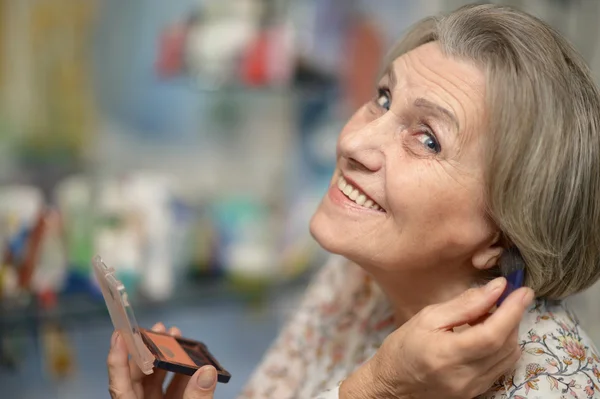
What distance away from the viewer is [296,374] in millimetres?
1552

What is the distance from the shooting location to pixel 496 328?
0.96m

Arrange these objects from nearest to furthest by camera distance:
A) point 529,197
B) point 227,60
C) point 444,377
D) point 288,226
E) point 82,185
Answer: point 444,377 < point 529,197 < point 82,185 < point 227,60 < point 288,226

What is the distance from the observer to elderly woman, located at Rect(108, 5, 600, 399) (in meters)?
1.04

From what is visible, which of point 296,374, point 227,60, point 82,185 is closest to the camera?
point 296,374

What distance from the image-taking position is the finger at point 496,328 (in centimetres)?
96

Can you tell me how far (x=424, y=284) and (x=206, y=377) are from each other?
0.42 metres

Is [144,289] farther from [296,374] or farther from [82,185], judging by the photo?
[296,374]

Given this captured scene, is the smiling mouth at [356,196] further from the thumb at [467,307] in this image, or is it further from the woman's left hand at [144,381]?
the woman's left hand at [144,381]

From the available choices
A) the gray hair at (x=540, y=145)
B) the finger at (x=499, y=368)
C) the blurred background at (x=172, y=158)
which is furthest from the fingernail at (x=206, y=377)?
the blurred background at (x=172, y=158)

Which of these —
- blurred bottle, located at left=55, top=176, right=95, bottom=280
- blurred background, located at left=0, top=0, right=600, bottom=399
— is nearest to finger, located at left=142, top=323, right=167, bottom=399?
blurred background, located at left=0, top=0, right=600, bottom=399

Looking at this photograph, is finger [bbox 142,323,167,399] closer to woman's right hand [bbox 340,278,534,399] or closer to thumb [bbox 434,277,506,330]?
woman's right hand [bbox 340,278,534,399]

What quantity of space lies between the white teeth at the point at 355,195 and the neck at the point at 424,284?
115mm

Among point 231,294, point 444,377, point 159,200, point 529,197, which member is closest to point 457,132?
point 529,197

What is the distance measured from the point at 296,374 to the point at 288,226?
1.38 metres
